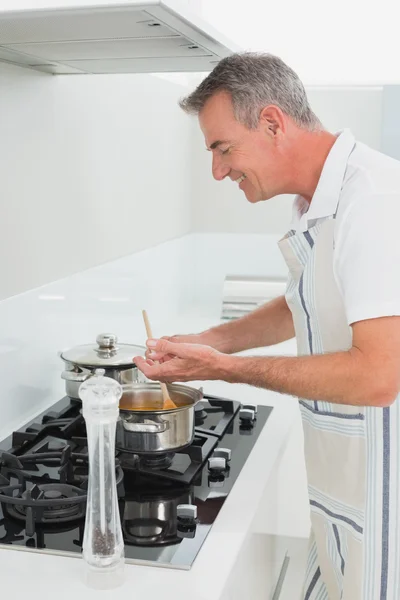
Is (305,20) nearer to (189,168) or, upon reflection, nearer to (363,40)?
(363,40)

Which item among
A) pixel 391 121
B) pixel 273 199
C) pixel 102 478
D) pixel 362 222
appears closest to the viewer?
pixel 102 478

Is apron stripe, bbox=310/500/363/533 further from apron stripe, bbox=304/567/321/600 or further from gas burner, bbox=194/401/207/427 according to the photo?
gas burner, bbox=194/401/207/427

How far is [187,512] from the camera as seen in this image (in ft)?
3.90

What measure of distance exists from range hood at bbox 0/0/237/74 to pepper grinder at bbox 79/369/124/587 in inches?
18.6

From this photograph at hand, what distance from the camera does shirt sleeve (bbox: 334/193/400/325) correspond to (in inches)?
41.1

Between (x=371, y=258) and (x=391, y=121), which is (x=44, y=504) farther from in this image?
(x=391, y=121)

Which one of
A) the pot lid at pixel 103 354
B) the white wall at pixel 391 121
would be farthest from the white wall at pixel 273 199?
the pot lid at pixel 103 354

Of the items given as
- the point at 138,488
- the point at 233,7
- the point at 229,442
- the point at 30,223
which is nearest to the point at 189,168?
the point at 233,7

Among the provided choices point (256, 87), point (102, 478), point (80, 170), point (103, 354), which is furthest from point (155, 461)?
point (80, 170)

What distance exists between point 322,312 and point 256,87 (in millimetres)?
362

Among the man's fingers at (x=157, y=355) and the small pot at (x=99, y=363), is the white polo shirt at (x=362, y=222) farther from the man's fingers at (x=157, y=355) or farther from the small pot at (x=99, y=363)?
the small pot at (x=99, y=363)

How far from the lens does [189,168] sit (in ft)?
9.30

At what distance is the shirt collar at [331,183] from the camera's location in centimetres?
122

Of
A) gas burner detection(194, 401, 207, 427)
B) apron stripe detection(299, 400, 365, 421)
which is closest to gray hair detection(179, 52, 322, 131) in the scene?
apron stripe detection(299, 400, 365, 421)
